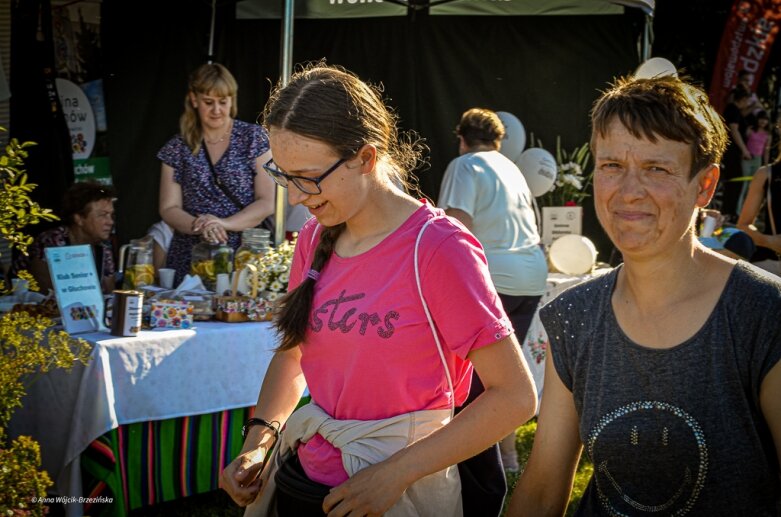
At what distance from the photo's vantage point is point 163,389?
11.6 ft

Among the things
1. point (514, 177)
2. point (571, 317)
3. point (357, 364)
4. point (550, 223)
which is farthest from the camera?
point (550, 223)

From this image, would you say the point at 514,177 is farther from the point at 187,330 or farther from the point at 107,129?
the point at 107,129

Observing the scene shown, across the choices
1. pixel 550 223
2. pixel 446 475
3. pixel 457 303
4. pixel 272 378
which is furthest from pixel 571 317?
pixel 550 223

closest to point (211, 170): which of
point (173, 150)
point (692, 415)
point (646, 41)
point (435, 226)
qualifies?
point (173, 150)

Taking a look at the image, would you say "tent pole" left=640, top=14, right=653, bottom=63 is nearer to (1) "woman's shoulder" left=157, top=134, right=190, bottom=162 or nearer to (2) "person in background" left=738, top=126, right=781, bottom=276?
(2) "person in background" left=738, top=126, right=781, bottom=276

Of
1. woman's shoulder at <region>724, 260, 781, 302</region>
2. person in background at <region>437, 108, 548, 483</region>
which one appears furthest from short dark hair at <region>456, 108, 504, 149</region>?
woman's shoulder at <region>724, 260, 781, 302</region>

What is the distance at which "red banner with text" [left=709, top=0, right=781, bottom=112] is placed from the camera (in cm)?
1125

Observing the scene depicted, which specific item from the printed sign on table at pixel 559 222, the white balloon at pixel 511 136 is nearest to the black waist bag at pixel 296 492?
the printed sign on table at pixel 559 222

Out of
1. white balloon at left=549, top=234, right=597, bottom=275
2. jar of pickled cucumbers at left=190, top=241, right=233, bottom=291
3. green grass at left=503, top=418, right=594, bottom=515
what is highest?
jar of pickled cucumbers at left=190, top=241, right=233, bottom=291

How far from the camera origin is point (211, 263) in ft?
13.3

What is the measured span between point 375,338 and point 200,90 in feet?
10.3

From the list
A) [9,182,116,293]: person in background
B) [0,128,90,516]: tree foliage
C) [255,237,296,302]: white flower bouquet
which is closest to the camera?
[0,128,90,516]: tree foliage

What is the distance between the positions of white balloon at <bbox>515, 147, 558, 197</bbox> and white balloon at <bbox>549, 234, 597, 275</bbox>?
0.74 meters

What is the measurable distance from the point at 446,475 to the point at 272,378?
0.53 m
